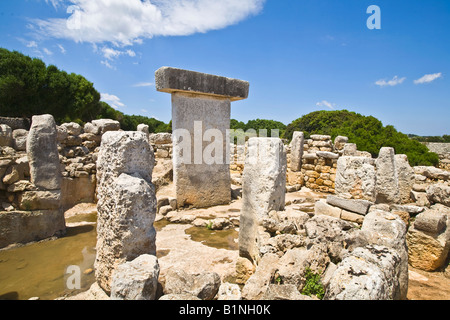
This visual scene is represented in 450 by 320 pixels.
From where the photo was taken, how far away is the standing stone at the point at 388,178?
446cm

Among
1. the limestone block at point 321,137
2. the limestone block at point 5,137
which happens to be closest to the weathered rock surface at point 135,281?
the limestone block at point 5,137

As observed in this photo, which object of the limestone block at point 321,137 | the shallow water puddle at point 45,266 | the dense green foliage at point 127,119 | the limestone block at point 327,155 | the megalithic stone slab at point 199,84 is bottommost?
the shallow water puddle at point 45,266

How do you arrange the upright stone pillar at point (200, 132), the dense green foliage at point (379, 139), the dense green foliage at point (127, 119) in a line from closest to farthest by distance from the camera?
the upright stone pillar at point (200, 132), the dense green foliage at point (379, 139), the dense green foliage at point (127, 119)

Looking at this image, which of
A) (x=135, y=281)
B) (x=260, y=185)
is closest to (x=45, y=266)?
(x=135, y=281)

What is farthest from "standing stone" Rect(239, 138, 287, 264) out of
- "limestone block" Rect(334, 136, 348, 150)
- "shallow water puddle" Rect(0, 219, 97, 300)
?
"limestone block" Rect(334, 136, 348, 150)

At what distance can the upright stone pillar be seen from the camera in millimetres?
6062

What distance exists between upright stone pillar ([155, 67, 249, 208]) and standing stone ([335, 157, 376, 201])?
3.38 m

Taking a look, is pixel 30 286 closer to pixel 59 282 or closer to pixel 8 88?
pixel 59 282

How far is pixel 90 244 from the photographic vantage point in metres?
4.47

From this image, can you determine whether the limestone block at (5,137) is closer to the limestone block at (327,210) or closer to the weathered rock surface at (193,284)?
the weathered rock surface at (193,284)

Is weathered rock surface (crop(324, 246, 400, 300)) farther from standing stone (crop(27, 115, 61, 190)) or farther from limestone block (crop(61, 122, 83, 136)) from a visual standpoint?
limestone block (crop(61, 122, 83, 136))

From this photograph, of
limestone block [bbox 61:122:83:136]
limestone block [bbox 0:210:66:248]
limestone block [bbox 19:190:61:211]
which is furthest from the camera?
limestone block [bbox 61:122:83:136]

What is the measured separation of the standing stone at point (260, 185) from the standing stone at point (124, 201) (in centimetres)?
158
